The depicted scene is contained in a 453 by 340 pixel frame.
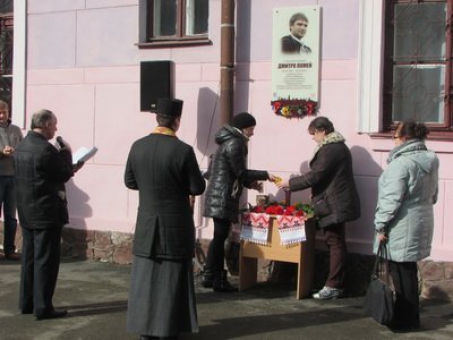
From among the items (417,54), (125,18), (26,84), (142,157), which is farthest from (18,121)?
(417,54)

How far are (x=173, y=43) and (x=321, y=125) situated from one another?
2142 mm

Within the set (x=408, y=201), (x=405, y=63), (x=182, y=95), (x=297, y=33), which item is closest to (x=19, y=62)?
(x=182, y=95)

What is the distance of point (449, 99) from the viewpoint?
20.8ft

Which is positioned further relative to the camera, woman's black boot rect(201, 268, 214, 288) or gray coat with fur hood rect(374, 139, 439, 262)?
woman's black boot rect(201, 268, 214, 288)

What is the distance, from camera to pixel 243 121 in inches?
251

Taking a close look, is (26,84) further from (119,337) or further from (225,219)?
(119,337)

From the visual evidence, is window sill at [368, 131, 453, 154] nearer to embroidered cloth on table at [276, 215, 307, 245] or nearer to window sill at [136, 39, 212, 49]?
embroidered cloth on table at [276, 215, 307, 245]

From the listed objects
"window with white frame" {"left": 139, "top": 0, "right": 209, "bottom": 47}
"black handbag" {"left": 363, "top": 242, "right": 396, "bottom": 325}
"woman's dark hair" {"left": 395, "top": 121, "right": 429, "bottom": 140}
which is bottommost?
"black handbag" {"left": 363, "top": 242, "right": 396, "bottom": 325}

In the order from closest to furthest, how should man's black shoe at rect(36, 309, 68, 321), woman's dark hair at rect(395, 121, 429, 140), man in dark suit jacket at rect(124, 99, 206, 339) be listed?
man in dark suit jacket at rect(124, 99, 206, 339) < woman's dark hair at rect(395, 121, 429, 140) < man's black shoe at rect(36, 309, 68, 321)

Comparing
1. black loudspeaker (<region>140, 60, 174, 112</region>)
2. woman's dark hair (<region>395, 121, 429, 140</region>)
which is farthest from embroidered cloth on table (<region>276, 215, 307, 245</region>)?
black loudspeaker (<region>140, 60, 174, 112</region>)

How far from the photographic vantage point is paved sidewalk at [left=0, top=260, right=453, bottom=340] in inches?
203

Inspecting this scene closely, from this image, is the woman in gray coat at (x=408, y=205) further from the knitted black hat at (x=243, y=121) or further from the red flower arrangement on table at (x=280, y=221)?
the knitted black hat at (x=243, y=121)

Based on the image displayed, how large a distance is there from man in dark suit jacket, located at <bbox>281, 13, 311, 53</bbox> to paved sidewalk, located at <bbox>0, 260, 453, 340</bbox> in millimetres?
2489

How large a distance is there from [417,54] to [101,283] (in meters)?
4.00
